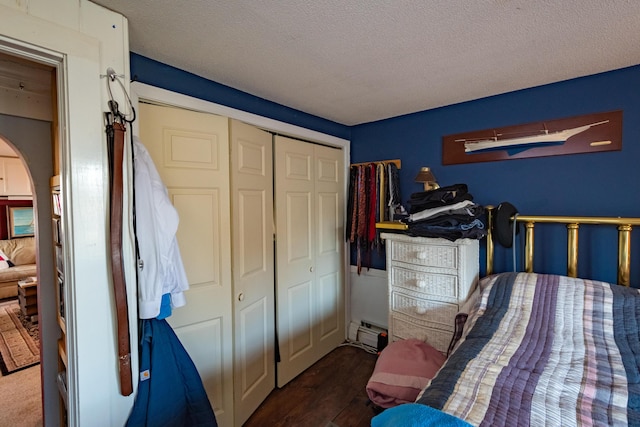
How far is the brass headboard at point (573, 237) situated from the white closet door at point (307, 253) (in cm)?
130

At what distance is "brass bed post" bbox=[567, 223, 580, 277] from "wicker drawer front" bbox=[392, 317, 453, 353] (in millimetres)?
834

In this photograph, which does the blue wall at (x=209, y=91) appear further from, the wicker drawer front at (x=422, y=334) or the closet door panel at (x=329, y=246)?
the wicker drawer front at (x=422, y=334)

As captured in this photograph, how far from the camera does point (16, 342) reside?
2.91 meters

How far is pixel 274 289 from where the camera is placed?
2.11 metres

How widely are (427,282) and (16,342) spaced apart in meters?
4.17

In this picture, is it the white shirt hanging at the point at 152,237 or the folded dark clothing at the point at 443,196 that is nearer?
the white shirt hanging at the point at 152,237

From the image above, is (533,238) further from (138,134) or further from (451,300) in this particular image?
(138,134)

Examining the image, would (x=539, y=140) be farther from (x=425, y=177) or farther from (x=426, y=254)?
(x=426, y=254)

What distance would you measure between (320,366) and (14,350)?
309cm

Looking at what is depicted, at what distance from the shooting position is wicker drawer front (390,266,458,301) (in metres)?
1.79

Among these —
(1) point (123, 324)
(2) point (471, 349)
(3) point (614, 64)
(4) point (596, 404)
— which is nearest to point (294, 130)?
(1) point (123, 324)

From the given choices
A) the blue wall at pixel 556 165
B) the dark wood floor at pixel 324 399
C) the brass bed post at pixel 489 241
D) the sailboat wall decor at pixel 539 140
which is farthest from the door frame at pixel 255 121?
the brass bed post at pixel 489 241

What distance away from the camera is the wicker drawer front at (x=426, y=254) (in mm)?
1781

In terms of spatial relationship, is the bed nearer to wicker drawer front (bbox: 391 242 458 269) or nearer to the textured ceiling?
wicker drawer front (bbox: 391 242 458 269)
